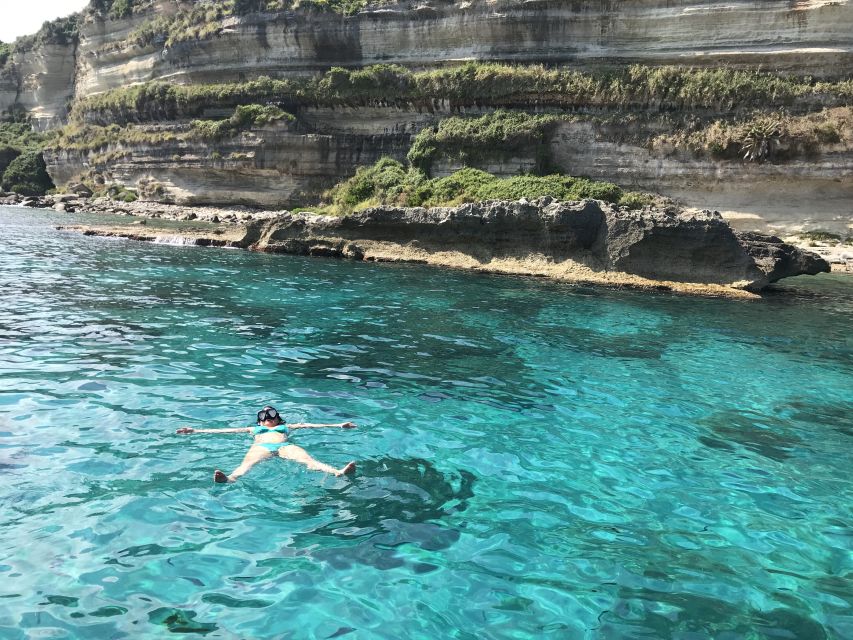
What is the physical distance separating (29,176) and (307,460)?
6312cm

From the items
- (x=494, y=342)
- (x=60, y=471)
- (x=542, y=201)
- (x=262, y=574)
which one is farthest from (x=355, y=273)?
(x=262, y=574)

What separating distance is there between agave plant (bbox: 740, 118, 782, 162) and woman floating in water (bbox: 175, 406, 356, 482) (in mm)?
27250

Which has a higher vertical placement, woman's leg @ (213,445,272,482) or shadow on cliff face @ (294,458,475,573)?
woman's leg @ (213,445,272,482)

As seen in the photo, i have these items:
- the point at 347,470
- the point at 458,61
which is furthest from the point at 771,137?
the point at 347,470

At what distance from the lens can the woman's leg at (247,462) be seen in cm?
536

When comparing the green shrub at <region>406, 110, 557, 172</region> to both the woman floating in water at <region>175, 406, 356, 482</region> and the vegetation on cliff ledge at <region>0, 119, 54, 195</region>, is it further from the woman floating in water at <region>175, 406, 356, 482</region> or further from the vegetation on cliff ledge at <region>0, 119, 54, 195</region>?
the vegetation on cliff ledge at <region>0, 119, 54, 195</region>

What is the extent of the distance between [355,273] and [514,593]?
48.3 ft

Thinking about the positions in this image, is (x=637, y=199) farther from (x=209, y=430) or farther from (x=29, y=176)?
(x=29, y=176)

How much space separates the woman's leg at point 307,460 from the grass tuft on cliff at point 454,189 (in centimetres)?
2063

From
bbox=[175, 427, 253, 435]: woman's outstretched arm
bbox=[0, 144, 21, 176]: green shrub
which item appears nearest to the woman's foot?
bbox=[175, 427, 253, 435]: woman's outstretched arm

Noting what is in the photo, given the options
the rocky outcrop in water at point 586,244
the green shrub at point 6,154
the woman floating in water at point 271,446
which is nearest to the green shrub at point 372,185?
the rocky outcrop in water at point 586,244

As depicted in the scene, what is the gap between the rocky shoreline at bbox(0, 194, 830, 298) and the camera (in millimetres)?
16828

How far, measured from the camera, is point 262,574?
422 cm

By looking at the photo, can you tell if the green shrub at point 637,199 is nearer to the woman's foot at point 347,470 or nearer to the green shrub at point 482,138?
the green shrub at point 482,138
